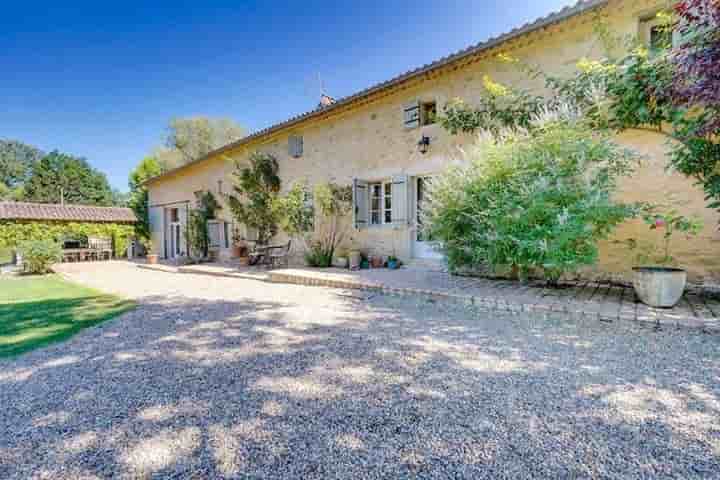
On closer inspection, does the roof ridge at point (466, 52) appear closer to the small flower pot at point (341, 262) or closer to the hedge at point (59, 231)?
the small flower pot at point (341, 262)

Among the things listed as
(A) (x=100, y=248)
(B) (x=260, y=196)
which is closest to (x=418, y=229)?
(B) (x=260, y=196)

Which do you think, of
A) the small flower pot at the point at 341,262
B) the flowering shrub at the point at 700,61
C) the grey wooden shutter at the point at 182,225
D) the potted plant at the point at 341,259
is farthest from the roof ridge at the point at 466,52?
the grey wooden shutter at the point at 182,225

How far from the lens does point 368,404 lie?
193 cm

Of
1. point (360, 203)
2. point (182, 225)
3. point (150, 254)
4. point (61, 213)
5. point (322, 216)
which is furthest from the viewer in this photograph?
point (61, 213)

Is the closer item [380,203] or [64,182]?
[380,203]

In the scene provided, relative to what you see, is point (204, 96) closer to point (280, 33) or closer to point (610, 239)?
point (280, 33)

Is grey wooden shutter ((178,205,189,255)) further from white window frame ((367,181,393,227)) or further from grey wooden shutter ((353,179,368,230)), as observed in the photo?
white window frame ((367,181,393,227))

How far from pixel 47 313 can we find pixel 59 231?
1292 cm

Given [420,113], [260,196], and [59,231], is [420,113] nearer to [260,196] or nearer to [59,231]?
[260,196]

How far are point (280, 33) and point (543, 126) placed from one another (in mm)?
7989

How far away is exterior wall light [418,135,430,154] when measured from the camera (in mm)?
6753

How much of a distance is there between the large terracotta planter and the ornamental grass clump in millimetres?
546

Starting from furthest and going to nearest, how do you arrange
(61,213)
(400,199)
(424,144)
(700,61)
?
(61,213)
(400,199)
(424,144)
(700,61)

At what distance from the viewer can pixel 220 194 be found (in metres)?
11.5
